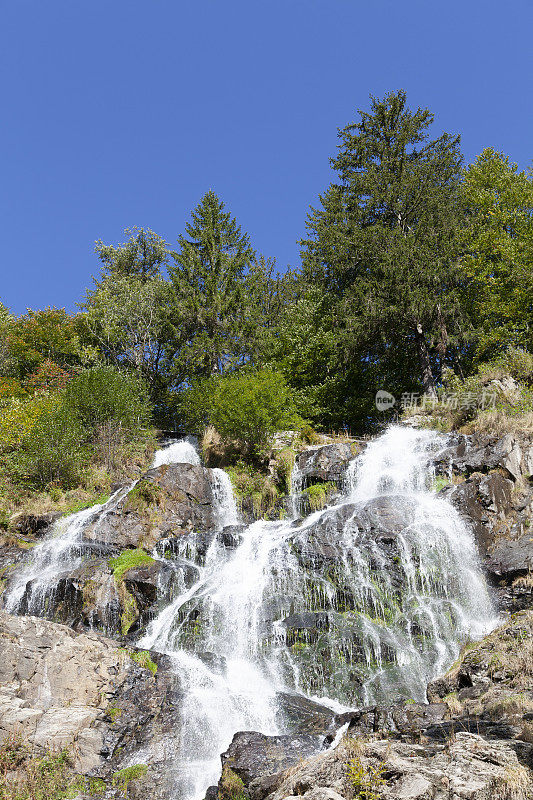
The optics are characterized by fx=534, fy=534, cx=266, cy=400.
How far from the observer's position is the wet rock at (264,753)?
708 centimetres

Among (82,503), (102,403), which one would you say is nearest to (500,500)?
(82,503)

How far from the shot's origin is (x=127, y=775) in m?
7.92

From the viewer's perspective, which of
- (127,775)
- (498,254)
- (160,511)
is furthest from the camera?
(498,254)

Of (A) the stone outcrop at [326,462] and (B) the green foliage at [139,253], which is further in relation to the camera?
(B) the green foliage at [139,253]

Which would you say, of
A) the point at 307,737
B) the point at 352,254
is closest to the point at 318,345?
the point at 352,254

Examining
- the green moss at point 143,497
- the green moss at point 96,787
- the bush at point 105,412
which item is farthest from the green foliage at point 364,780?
the bush at point 105,412

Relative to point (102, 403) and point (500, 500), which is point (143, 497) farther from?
point (500, 500)

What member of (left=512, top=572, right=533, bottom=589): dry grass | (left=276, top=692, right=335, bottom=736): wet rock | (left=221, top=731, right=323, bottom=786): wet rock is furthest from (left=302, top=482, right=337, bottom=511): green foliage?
(left=221, top=731, right=323, bottom=786): wet rock

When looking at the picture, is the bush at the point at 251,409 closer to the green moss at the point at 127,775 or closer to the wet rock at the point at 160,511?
Result: the wet rock at the point at 160,511

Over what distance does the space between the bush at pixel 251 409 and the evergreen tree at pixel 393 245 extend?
4.65m

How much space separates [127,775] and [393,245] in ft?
73.0

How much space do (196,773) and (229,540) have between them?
7.05 m

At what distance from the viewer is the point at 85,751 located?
805cm

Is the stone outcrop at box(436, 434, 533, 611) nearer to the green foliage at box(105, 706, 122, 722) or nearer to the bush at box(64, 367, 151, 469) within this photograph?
the green foliage at box(105, 706, 122, 722)
